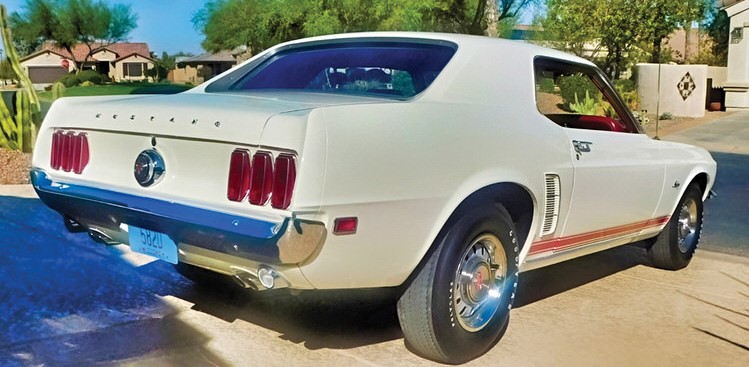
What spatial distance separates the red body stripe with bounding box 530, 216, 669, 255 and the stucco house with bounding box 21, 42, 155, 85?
77499 mm

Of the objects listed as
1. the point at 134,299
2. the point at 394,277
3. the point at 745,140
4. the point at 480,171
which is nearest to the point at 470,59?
the point at 480,171

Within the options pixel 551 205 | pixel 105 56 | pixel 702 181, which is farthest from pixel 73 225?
pixel 105 56

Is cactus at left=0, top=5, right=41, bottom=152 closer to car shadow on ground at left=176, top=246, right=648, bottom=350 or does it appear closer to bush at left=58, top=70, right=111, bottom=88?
car shadow on ground at left=176, top=246, right=648, bottom=350

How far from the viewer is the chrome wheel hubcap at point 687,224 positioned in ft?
22.0

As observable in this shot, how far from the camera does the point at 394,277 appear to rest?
158 inches

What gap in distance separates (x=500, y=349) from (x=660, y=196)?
2072mm

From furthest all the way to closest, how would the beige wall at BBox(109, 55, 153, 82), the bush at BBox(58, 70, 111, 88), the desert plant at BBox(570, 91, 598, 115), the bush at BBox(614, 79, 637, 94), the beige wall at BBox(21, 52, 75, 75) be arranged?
the beige wall at BBox(109, 55, 153, 82), the beige wall at BBox(21, 52, 75, 75), the bush at BBox(58, 70, 111, 88), the bush at BBox(614, 79, 637, 94), the desert plant at BBox(570, 91, 598, 115)

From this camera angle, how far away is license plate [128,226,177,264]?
162 inches

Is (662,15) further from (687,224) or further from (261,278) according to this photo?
(261,278)

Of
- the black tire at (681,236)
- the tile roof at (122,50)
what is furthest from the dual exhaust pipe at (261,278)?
the tile roof at (122,50)

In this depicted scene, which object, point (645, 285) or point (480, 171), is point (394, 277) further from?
point (645, 285)

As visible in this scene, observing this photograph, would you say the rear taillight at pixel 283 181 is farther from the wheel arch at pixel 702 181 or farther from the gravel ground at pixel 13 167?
the gravel ground at pixel 13 167

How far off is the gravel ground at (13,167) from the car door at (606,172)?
6.99 metres

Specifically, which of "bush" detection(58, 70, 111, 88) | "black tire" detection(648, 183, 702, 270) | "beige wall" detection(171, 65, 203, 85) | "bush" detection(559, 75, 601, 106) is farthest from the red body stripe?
"beige wall" detection(171, 65, 203, 85)
